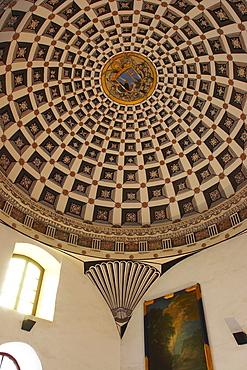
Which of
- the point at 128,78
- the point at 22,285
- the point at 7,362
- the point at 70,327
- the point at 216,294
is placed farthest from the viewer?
the point at 128,78

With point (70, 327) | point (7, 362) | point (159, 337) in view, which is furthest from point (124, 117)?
point (7, 362)

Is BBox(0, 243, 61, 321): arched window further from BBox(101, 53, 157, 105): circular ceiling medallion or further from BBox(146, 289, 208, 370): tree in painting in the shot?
BBox(101, 53, 157, 105): circular ceiling medallion

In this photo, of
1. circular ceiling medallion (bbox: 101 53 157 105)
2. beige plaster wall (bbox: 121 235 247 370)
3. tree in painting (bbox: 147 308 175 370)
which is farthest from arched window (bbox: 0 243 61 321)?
circular ceiling medallion (bbox: 101 53 157 105)

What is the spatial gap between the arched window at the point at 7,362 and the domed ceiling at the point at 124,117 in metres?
5.15

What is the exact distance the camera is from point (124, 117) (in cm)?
1883

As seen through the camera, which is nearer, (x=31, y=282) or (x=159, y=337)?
(x=159, y=337)

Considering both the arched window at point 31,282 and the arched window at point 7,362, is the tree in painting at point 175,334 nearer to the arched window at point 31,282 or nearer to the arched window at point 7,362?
the arched window at point 31,282

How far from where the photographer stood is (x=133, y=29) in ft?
55.1

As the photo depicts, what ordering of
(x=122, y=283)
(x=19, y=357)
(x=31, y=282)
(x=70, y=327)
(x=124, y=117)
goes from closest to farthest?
1. (x=19, y=357)
2. (x=70, y=327)
3. (x=31, y=282)
4. (x=122, y=283)
5. (x=124, y=117)

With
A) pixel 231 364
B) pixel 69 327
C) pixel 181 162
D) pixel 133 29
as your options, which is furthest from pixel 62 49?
pixel 231 364

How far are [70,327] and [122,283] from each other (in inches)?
122

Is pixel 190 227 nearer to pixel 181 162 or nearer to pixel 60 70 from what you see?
pixel 181 162

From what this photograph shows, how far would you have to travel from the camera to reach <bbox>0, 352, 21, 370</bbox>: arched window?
37.2 feet

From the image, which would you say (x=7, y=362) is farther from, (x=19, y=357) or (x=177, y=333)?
(x=177, y=333)
